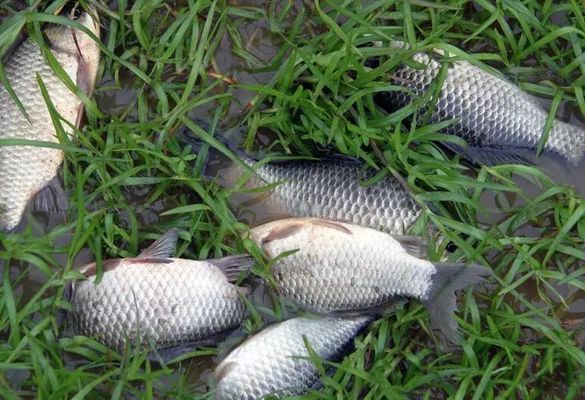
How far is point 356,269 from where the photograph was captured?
Answer: 9.90ft

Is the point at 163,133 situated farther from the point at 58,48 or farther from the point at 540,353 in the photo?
the point at 540,353

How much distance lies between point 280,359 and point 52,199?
1.27m

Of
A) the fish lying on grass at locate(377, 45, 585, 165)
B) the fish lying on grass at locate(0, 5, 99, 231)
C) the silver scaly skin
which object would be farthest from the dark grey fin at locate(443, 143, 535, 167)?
the fish lying on grass at locate(0, 5, 99, 231)

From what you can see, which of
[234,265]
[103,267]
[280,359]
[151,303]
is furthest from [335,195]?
[103,267]

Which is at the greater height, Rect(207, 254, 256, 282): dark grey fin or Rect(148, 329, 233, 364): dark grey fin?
Rect(207, 254, 256, 282): dark grey fin

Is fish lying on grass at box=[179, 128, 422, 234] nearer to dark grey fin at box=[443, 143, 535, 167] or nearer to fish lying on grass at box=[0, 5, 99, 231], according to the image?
dark grey fin at box=[443, 143, 535, 167]

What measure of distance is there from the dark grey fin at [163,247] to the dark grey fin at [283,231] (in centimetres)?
42

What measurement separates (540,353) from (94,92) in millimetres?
2398

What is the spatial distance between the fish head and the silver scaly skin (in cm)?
81

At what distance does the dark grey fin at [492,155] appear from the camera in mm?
3273

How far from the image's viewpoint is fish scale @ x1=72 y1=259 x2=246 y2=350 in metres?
2.96

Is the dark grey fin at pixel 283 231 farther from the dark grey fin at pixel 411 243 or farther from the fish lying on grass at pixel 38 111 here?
the fish lying on grass at pixel 38 111

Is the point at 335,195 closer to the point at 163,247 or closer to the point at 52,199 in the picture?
the point at 163,247

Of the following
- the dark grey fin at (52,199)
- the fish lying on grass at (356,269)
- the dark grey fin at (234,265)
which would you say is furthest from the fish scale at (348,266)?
the dark grey fin at (52,199)
